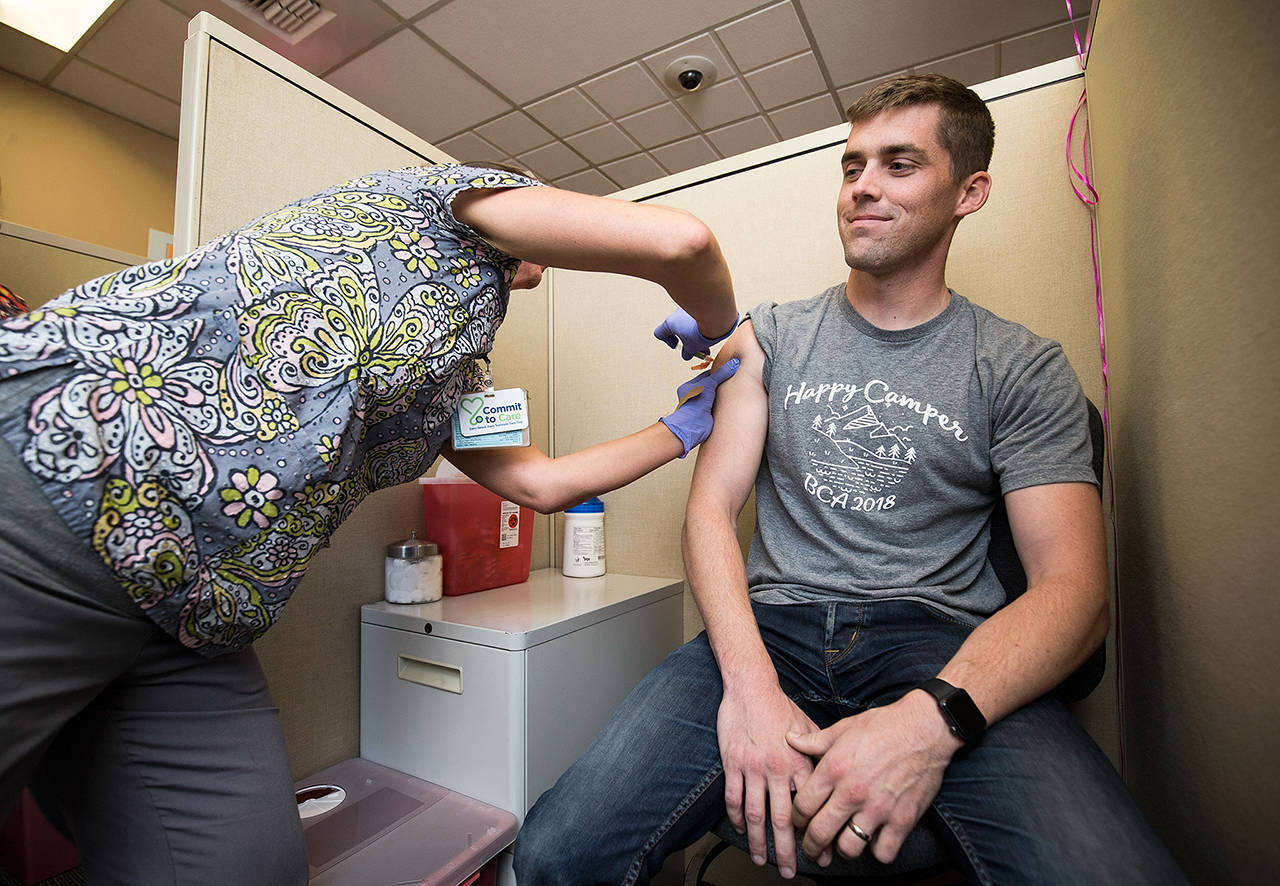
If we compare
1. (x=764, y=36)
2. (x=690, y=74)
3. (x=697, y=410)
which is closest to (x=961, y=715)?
(x=697, y=410)

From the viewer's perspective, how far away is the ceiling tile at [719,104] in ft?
10.7

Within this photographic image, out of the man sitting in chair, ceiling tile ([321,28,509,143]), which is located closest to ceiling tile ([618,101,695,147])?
ceiling tile ([321,28,509,143])

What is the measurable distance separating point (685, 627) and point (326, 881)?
31.9 inches

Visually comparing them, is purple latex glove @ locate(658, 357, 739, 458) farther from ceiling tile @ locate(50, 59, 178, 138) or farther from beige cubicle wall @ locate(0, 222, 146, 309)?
ceiling tile @ locate(50, 59, 178, 138)

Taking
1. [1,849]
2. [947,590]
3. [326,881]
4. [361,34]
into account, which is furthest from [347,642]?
[361,34]

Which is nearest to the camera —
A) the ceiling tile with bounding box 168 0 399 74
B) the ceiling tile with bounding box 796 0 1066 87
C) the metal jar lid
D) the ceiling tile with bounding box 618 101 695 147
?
the metal jar lid

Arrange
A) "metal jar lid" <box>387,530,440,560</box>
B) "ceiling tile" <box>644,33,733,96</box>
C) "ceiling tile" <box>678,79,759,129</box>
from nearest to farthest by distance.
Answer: "metal jar lid" <box>387,530,440,560</box> → "ceiling tile" <box>644,33,733,96</box> → "ceiling tile" <box>678,79,759,129</box>

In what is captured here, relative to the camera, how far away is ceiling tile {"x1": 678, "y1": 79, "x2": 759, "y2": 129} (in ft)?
10.7

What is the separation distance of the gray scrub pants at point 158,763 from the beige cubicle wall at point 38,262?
1.51 metres

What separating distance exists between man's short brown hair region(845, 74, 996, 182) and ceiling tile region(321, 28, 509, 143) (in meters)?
2.69

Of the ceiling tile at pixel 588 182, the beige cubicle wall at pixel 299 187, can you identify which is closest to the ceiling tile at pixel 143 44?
the ceiling tile at pixel 588 182

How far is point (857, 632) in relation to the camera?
854 millimetres

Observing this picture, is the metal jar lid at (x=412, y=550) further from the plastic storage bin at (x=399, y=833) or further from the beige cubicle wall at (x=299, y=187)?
the plastic storage bin at (x=399, y=833)

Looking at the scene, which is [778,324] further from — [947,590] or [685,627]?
[685,627]
